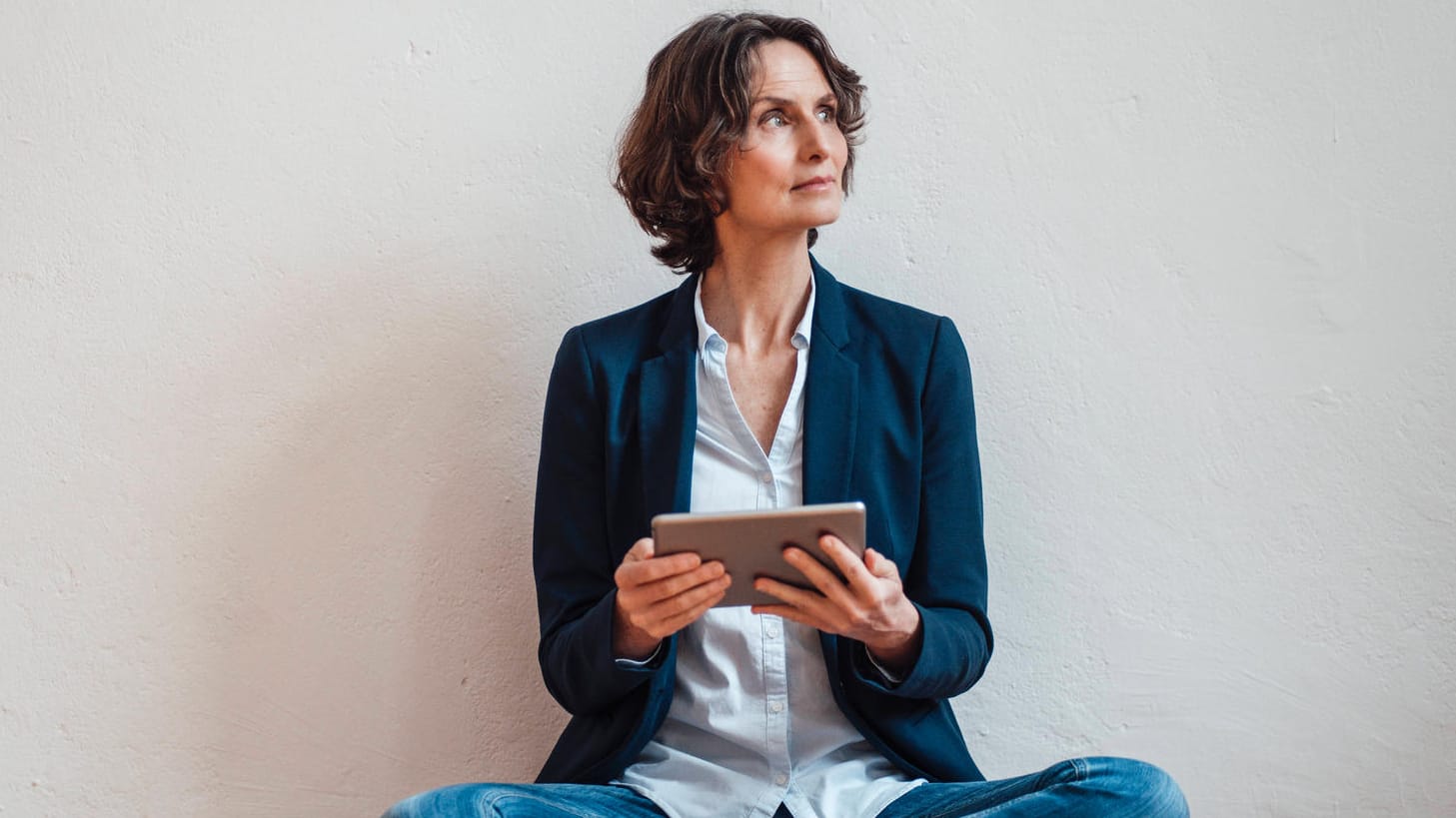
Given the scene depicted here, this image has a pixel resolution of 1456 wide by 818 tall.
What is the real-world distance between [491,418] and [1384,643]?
1.27 m

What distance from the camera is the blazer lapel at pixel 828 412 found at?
4.82ft

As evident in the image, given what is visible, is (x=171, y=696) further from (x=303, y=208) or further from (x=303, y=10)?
(x=303, y=10)

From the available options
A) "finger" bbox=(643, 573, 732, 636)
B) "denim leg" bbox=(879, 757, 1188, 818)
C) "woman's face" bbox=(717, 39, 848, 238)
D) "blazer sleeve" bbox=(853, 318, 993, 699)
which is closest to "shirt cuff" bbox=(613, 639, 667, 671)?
"finger" bbox=(643, 573, 732, 636)

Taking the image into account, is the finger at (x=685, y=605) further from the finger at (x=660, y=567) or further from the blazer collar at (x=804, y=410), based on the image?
the blazer collar at (x=804, y=410)

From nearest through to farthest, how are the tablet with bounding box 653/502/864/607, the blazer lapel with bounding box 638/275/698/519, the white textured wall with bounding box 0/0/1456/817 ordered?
1. the tablet with bounding box 653/502/864/607
2. the blazer lapel with bounding box 638/275/698/519
3. the white textured wall with bounding box 0/0/1456/817

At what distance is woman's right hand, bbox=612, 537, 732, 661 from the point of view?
1199mm

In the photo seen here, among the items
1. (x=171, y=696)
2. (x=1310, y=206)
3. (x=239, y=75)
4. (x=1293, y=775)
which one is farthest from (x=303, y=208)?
(x=1293, y=775)

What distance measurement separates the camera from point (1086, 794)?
124 cm

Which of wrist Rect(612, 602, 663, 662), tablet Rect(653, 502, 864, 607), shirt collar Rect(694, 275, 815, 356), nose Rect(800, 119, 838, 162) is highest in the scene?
nose Rect(800, 119, 838, 162)

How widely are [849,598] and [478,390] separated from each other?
0.75 metres

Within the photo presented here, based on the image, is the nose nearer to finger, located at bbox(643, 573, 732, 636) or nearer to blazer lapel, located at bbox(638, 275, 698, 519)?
blazer lapel, located at bbox(638, 275, 698, 519)

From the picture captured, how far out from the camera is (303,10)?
175 centimetres

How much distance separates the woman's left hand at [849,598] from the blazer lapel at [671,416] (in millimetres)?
240

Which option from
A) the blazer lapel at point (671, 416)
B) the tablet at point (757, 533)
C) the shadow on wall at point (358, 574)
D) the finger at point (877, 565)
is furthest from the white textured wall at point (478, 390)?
the tablet at point (757, 533)
